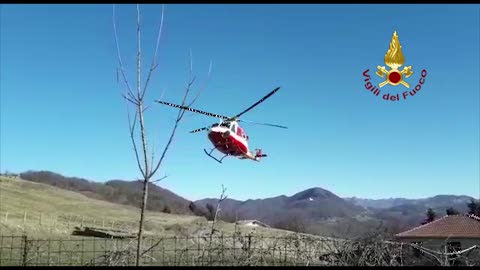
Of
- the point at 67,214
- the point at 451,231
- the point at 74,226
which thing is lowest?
the point at 74,226

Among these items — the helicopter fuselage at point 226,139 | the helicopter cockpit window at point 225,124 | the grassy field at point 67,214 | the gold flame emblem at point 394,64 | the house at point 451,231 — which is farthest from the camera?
the grassy field at point 67,214

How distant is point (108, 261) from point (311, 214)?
85884 mm

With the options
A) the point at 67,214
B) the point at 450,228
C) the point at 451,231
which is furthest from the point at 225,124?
the point at 67,214

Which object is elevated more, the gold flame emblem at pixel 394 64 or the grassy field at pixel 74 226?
the gold flame emblem at pixel 394 64

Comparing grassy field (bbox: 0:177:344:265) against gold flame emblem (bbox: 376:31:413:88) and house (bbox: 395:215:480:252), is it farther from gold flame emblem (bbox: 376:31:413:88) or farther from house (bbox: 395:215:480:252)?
house (bbox: 395:215:480:252)

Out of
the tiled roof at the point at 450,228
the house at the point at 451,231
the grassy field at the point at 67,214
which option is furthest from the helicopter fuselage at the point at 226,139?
the tiled roof at the point at 450,228

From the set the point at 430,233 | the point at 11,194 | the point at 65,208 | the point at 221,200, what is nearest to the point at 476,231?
the point at 430,233

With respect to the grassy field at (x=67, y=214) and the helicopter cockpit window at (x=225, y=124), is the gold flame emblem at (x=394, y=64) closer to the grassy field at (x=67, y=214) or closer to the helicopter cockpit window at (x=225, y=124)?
the helicopter cockpit window at (x=225, y=124)

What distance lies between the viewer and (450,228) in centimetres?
5106

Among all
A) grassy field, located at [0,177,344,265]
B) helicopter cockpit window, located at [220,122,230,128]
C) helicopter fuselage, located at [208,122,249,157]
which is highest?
helicopter cockpit window, located at [220,122,230,128]

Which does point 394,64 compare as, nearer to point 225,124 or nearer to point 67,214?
point 225,124

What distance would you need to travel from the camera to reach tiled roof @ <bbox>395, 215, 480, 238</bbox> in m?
49.5

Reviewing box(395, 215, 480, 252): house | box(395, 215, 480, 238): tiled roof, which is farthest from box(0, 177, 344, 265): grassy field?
box(395, 215, 480, 238): tiled roof

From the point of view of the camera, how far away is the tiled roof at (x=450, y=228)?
49.5 m
